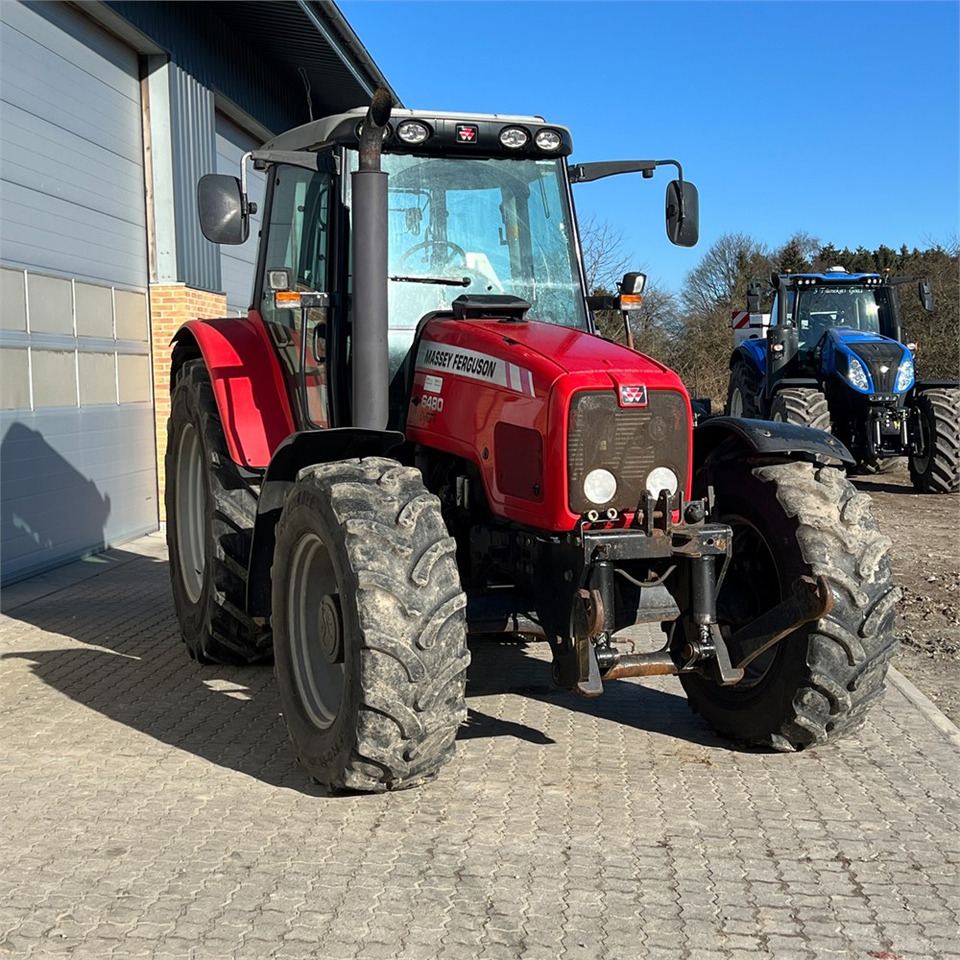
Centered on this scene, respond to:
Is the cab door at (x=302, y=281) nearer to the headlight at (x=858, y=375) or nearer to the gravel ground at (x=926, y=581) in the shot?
the gravel ground at (x=926, y=581)

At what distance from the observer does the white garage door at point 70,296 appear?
28.2 ft

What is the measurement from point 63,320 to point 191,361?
360 cm

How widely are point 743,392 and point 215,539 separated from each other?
11322mm

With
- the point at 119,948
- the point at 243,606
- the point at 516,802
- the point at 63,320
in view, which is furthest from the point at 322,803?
the point at 63,320

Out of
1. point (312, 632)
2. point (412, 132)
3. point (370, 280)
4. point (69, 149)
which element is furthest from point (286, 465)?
point (69, 149)

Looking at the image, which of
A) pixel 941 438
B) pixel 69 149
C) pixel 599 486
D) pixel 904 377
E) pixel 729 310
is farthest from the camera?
pixel 729 310

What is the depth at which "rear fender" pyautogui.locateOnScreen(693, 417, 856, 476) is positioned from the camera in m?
4.66

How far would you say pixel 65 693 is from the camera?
225 inches

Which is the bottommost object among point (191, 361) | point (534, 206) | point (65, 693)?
point (65, 693)

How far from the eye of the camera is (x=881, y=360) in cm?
1360

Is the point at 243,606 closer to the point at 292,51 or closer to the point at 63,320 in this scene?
the point at 63,320

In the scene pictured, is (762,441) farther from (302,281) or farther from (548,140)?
(302,281)

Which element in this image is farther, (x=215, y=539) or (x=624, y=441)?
(x=215, y=539)

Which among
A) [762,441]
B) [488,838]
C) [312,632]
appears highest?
[762,441]
